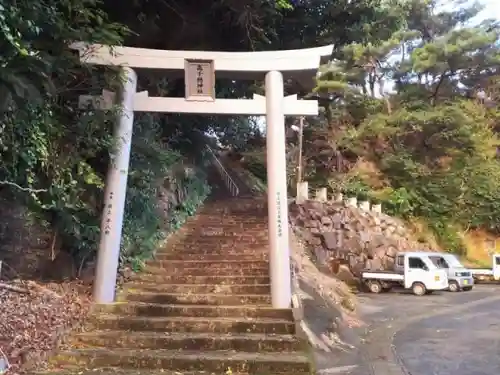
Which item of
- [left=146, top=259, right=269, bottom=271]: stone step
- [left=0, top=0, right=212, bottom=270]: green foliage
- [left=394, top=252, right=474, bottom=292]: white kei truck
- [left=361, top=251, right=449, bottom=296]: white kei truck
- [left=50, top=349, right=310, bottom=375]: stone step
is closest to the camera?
[left=0, top=0, right=212, bottom=270]: green foliage

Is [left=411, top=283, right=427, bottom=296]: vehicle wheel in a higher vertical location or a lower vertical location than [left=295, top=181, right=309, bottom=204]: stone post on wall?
lower

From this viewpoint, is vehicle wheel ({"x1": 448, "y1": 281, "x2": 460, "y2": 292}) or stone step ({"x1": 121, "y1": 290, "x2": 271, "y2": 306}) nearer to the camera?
stone step ({"x1": 121, "y1": 290, "x2": 271, "y2": 306})

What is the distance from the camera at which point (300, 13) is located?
39.3 ft

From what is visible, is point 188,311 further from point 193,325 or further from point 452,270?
point 452,270

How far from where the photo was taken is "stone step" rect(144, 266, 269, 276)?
871 cm

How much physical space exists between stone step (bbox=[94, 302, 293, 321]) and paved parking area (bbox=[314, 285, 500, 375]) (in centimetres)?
114

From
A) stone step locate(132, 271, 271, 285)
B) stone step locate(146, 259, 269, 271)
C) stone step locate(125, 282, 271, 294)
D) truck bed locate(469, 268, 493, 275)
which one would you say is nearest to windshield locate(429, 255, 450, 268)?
truck bed locate(469, 268, 493, 275)

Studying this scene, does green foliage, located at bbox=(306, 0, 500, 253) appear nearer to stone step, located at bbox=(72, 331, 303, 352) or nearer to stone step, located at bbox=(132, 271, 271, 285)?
stone step, located at bbox=(132, 271, 271, 285)

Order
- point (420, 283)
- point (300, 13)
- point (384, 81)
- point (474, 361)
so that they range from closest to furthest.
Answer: point (474, 361)
point (300, 13)
point (420, 283)
point (384, 81)

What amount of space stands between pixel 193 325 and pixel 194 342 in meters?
0.45

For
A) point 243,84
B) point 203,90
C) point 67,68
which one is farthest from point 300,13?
point 67,68

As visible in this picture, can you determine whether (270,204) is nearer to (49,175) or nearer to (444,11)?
(49,175)

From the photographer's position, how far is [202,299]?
7637 mm

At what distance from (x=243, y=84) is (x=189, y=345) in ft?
28.4
